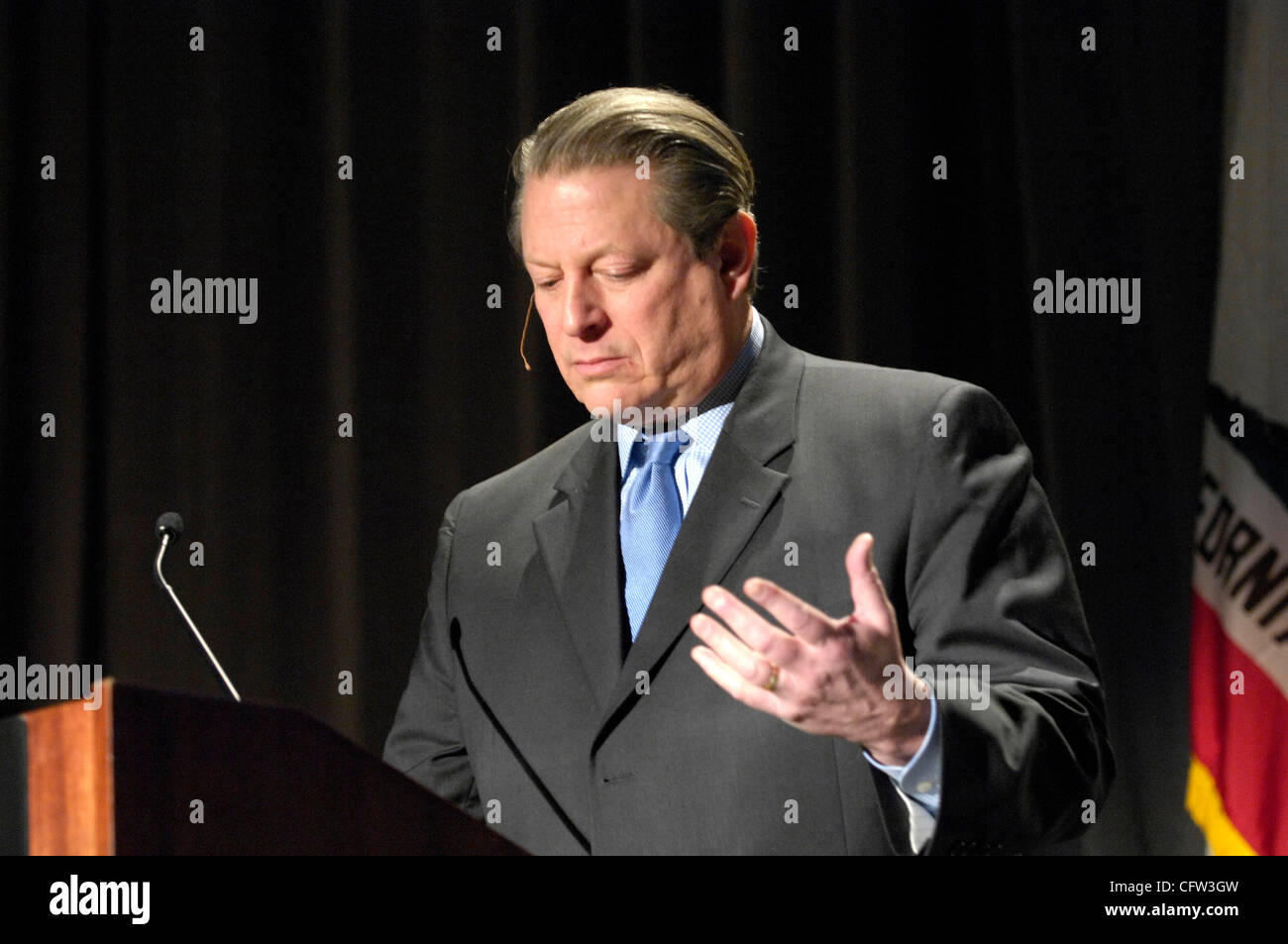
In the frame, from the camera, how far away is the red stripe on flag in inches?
113

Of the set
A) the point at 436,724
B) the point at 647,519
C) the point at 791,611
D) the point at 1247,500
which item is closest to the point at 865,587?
the point at 791,611

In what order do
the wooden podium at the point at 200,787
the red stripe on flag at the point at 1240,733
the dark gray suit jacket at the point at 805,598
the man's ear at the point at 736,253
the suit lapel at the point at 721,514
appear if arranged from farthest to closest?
1. the red stripe on flag at the point at 1240,733
2. the man's ear at the point at 736,253
3. the suit lapel at the point at 721,514
4. the dark gray suit jacket at the point at 805,598
5. the wooden podium at the point at 200,787

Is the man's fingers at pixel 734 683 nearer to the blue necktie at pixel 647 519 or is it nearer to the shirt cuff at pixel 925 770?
the shirt cuff at pixel 925 770

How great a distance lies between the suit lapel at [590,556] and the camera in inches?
70.3

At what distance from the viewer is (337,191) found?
10.5 feet

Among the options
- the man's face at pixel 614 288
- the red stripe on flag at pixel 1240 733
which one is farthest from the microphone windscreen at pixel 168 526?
the red stripe on flag at pixel 1240 733

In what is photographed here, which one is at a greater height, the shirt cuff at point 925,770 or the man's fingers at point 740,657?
the man's fingers at point 740,657

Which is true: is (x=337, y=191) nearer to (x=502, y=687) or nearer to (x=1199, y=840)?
(x=502, y=687)

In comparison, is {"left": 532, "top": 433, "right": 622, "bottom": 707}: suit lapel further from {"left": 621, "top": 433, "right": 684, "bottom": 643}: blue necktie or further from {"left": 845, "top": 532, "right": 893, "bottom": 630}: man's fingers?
{"left": 845, "top": 532, "right": 893, "bottom": 630}: man's fingers

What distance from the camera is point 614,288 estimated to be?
1.86 meters

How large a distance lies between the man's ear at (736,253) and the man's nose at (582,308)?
19 centimetres

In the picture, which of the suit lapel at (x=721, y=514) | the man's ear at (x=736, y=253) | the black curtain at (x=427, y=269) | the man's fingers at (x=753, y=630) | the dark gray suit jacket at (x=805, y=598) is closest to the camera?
the man's fingers at (x=753, y=630)

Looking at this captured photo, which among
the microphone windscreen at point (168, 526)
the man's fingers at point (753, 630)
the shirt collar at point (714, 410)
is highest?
the shirt collar at point (714, 410)

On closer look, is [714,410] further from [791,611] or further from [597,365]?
[791,611]
